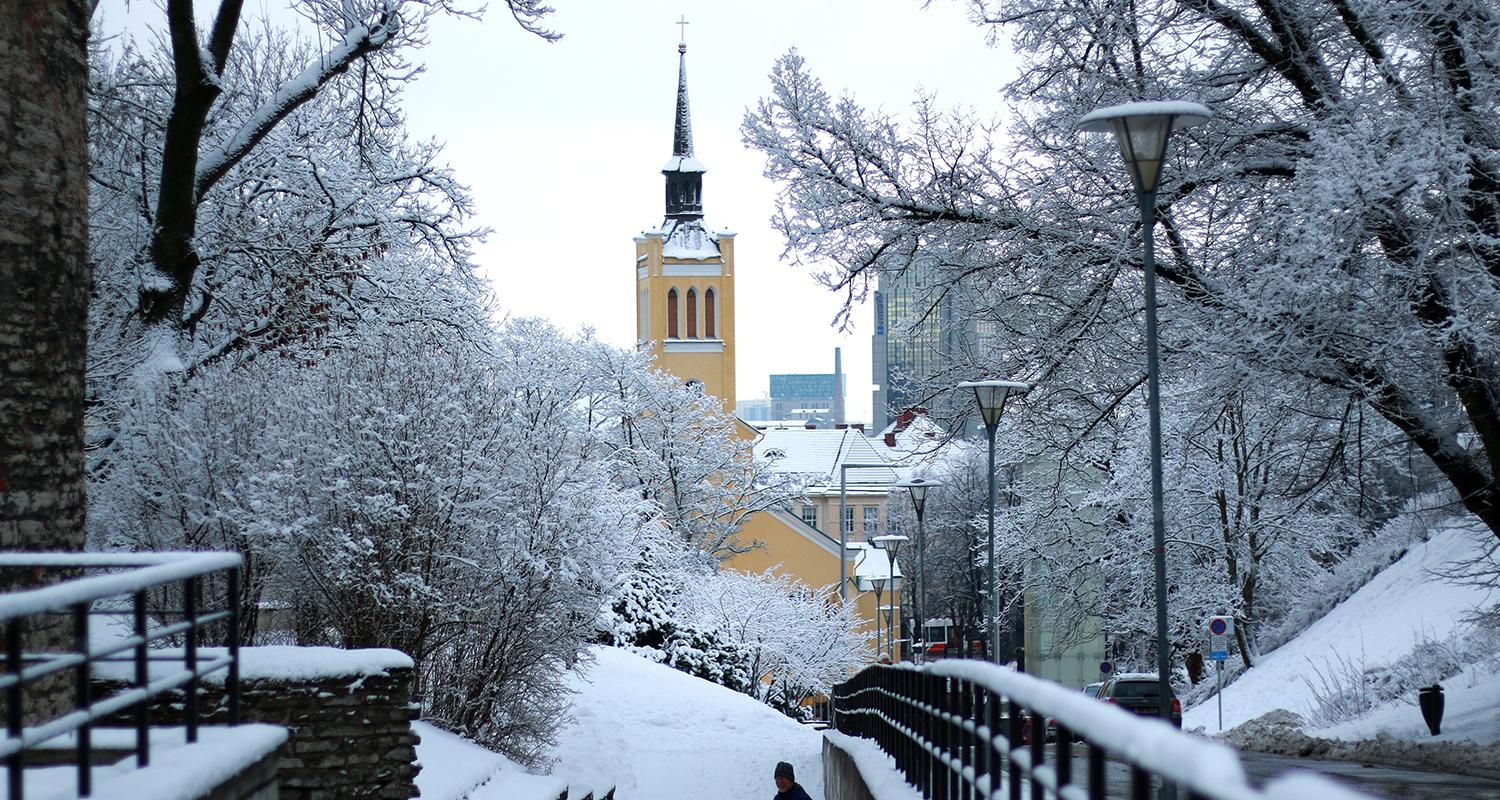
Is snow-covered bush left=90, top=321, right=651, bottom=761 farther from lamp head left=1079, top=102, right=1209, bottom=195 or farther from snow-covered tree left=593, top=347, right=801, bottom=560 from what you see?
snow-covered tree left=593, top=347, right=801, bottom=560

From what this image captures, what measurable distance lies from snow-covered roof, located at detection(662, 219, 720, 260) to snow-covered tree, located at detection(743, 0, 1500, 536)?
79.3 meters

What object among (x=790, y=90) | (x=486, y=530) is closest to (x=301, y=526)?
(x=486, y=530)

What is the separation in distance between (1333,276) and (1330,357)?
3.25 feet

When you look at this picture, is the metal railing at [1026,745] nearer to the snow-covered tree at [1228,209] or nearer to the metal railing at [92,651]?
the metal railing at [92,651]

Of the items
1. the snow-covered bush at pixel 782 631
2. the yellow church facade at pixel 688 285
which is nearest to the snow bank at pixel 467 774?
the snow-covered bush at pixel 782 631

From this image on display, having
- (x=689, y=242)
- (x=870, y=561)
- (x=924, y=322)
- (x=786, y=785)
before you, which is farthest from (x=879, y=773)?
(x=689, y=242)

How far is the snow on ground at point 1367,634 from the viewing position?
85.4 ft

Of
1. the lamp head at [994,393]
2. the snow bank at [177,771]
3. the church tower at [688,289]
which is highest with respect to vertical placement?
the church tower at [688,289]

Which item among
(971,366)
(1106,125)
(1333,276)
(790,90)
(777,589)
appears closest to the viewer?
(1106,125)

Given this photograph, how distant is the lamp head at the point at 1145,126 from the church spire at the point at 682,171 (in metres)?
90.4

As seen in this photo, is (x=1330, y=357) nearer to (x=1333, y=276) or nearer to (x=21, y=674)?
(x=1333, y=276)

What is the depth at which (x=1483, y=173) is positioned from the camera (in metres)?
12.5

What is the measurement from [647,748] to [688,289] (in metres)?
76.6

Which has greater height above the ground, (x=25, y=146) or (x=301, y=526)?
(x=25, y=146)
